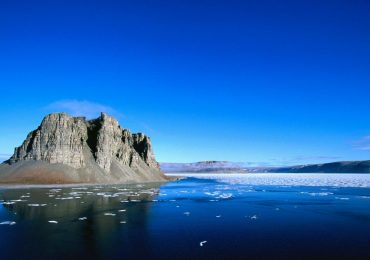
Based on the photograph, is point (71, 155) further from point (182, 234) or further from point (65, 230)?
point (182, 234)

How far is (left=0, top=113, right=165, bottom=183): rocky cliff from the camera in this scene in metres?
72.1

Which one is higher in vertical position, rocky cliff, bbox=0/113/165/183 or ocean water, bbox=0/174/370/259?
rocky cliff, bbox=0/113/165/183

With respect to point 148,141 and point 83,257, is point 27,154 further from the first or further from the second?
point 83,257

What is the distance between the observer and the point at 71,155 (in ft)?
257

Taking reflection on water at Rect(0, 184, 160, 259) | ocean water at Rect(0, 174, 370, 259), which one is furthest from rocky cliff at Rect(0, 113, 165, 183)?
ocean water at Rect(0, 174, 370, 259)

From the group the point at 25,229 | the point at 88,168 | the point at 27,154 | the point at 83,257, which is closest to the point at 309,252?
the point at 83,257

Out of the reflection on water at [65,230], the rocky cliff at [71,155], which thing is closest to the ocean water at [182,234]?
the reflection on water at [65,230]

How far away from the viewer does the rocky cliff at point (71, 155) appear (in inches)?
2840

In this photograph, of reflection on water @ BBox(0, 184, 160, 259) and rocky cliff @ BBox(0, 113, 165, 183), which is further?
rocky cliff @ BBox(0, 113, 165, 183)

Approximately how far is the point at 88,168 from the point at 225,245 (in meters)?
67.9

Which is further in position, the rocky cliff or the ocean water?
the rocky cliff

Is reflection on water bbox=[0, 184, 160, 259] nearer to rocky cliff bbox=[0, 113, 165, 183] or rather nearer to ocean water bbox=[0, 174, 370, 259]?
ocean water bbox=[0, 174, 370, 259]

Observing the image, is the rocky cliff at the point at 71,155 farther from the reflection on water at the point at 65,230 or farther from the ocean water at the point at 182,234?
the ocean water at the point at 182,234

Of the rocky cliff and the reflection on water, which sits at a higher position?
the rocky cliff
